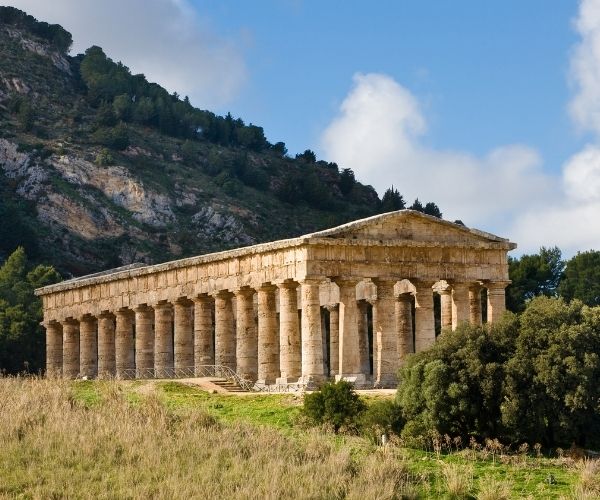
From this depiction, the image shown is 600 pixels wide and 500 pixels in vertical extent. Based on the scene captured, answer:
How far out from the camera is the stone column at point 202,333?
6575 cm

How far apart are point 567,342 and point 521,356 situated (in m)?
1.41

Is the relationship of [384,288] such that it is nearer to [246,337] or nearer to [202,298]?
[246,337]

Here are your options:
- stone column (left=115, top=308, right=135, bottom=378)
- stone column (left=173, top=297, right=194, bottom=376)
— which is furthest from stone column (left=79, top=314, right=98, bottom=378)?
stone column (left=173, top=297, right=194, bottom=376)

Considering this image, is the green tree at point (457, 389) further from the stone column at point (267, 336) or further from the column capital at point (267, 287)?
the stone column at point (267, 336)

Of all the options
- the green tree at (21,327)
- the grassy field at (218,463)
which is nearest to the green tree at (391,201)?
the green tree at (21,327)

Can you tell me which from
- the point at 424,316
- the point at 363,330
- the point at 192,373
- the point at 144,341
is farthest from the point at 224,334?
the point at 424,316

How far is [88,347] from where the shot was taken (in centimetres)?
7531

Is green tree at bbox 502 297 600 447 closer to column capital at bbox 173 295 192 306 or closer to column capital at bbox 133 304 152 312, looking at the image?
column capital at bbox 173 295 192 306

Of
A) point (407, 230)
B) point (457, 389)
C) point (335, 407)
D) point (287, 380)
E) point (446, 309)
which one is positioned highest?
point (407, 230)

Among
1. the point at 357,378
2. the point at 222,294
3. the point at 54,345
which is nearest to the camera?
the point at 357,378

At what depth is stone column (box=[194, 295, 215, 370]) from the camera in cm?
6575

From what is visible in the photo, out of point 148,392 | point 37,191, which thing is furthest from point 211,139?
point 148,392

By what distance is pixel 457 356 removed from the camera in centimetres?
4656

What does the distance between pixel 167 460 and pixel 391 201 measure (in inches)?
3600
